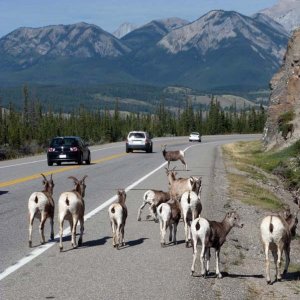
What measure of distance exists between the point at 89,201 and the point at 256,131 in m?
132

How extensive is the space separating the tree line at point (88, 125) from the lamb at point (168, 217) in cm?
3920

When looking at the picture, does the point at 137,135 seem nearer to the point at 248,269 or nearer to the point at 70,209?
the point at 70,209

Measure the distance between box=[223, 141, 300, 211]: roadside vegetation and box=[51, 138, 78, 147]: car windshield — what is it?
810 cm

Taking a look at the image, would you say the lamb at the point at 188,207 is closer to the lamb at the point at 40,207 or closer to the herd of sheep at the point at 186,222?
the herd of sheep at the point at 186,222

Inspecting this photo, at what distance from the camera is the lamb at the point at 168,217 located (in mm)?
11578

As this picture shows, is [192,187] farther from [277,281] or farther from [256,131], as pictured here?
[256,131]

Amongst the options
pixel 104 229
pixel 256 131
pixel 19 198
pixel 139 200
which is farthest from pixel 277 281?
pixel 256 131

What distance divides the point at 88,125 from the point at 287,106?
153ft

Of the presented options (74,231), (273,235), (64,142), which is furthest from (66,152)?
(273,235)

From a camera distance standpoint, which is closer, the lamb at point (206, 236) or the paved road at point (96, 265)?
the paved road at point (96, 265)

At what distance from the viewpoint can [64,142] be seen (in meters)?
36.7

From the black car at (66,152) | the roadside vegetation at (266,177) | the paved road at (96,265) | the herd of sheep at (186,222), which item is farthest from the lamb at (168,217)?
the black car at (66,152)

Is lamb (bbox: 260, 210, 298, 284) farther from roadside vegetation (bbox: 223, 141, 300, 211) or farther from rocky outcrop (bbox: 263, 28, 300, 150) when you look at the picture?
rocky outcrop (bbox: 263, 28, 300, 150)

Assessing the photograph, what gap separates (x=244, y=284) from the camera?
365 inches
